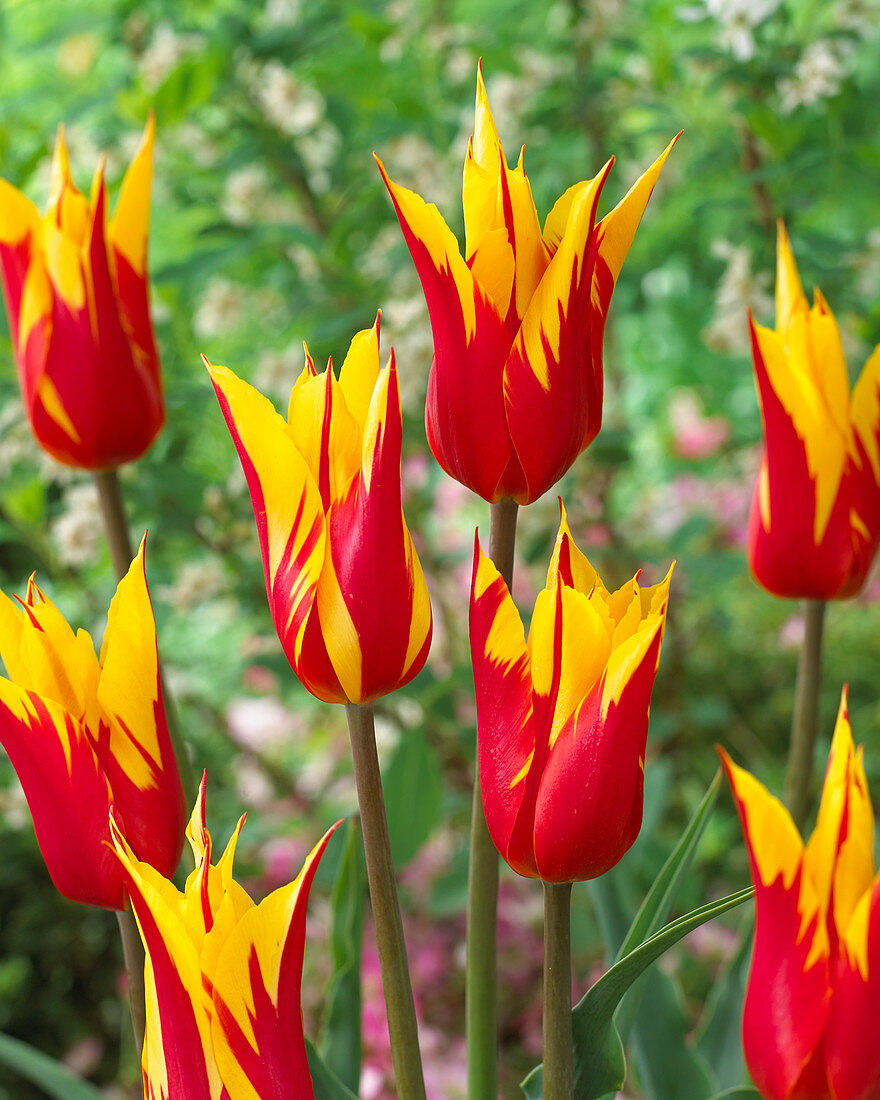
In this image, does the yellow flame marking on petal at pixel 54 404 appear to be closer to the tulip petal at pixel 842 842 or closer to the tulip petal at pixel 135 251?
the tulip petal at pixel 135 251

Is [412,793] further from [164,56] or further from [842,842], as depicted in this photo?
[164,56]

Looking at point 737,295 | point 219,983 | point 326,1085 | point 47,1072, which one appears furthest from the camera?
point 737,295

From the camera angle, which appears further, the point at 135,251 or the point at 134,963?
the point at 135,251

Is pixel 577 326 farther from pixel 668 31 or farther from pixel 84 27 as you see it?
pixel 668 31

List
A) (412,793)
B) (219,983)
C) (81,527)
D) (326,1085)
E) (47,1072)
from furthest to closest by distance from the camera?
(81,527) → (412,793) → (47,1072) → (326,1085) → (219,983)

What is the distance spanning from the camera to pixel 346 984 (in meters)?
0.42

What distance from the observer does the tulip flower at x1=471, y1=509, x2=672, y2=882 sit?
9.9 inches

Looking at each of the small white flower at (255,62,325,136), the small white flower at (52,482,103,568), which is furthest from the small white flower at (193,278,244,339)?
the small white flower at (52,482,103,568)

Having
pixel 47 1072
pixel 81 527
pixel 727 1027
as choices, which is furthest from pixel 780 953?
pixel 81 527

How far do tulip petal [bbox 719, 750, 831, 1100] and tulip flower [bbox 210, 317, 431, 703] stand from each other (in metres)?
0.09

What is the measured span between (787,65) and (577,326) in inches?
24.8

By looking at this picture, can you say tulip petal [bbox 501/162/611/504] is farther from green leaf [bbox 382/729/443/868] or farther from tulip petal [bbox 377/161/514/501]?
green leaf [bbox 382/729/443/868]

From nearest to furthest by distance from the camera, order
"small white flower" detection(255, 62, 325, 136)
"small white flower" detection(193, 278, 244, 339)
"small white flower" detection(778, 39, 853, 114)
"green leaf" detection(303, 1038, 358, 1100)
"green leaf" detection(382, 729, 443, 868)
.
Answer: "green leaf" detection(303, 1038, 358, 1100) → "green leaf" detection(382, 729, 443, 868) → "small white flower" detection(778, 39, 853, 114) → "small white flower" detection(255, 62, 325, 136) → "small white flower" detection(193, 278, 244, 339)

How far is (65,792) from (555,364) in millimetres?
172
